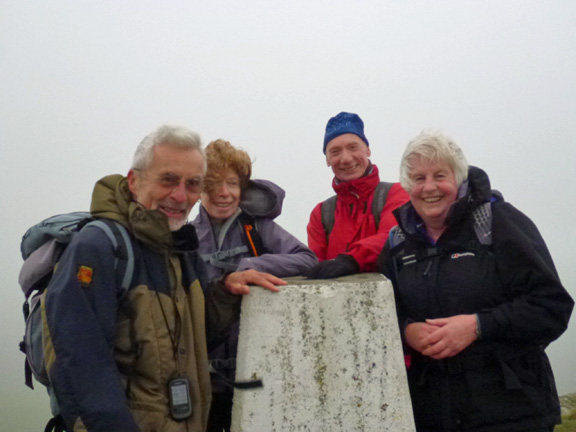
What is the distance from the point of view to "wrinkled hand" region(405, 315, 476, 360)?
284cm

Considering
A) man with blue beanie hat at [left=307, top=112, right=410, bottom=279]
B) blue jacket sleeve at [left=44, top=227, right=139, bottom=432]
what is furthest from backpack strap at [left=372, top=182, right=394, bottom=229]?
blue jacket sleeve at [left=44, top=227, right=139, bottom=432]

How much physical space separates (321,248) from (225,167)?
1332 mm

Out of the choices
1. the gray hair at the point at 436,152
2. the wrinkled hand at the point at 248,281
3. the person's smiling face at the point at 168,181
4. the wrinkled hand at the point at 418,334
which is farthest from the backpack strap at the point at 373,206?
the person's smiling face at the point at 168,181

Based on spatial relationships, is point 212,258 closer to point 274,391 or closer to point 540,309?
point 274,391

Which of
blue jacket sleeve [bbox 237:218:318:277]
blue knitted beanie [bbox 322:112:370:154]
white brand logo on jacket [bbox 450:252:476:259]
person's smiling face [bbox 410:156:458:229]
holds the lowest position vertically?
white brand logo on jacket [bbox 450:252:476:259]

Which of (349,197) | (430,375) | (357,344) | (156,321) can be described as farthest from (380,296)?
(349,197)

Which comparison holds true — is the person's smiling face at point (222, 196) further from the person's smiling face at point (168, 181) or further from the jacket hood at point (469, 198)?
the jacket hood at point (469, 198)

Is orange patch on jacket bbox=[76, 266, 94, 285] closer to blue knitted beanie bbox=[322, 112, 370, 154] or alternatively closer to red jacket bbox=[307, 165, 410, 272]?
red jacket bbox=[307, 165, 410, 272]

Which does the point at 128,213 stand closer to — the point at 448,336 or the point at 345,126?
the point at 448,336

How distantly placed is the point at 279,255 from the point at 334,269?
1.53 feet

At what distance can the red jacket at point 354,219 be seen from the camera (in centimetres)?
395

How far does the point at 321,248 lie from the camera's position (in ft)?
14.6

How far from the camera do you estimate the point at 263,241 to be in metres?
3.77

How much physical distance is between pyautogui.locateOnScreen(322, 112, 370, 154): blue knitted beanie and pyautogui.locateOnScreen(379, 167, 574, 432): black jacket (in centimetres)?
149
